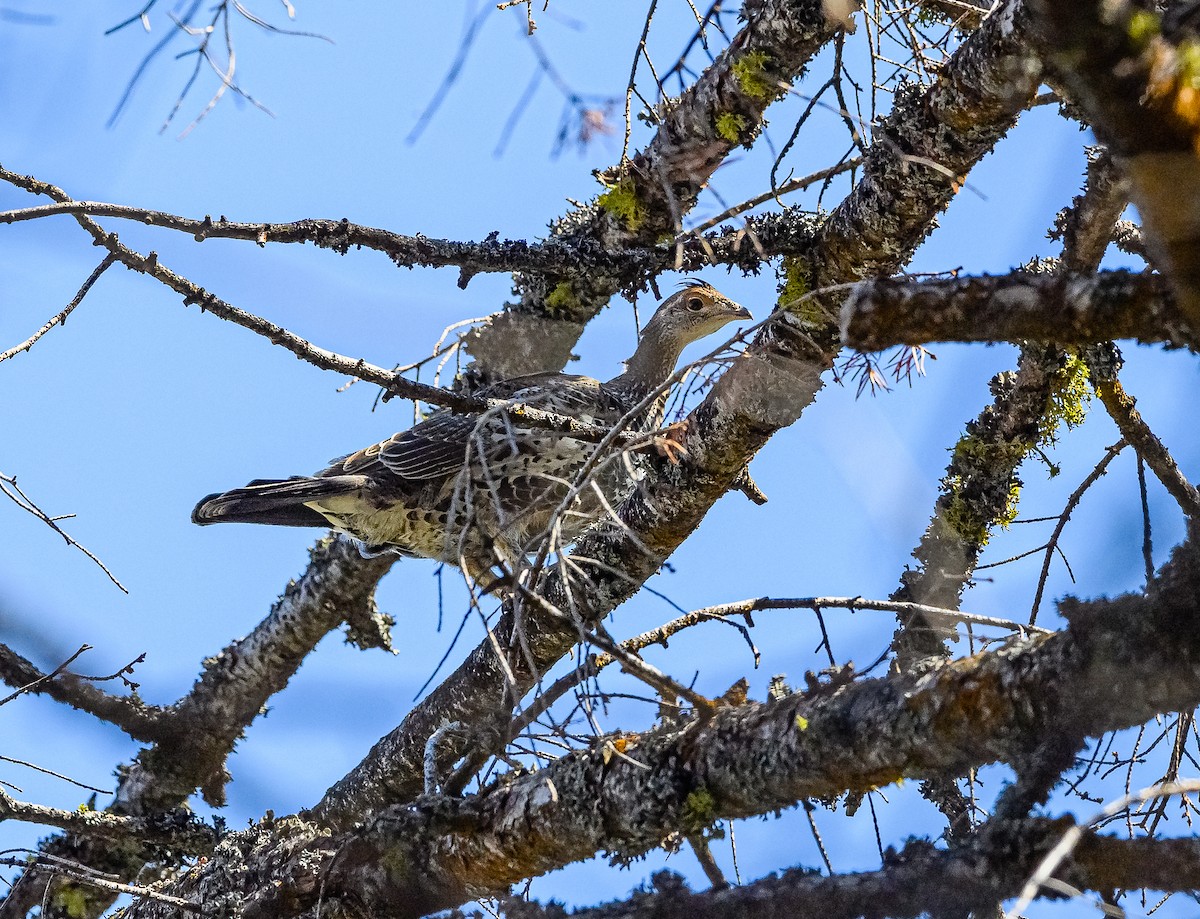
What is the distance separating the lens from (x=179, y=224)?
305 cm

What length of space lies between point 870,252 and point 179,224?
1.94m

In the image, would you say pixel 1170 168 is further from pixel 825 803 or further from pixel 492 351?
pixel 492 351

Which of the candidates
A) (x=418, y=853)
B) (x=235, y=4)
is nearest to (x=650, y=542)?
(x=418, y=853)

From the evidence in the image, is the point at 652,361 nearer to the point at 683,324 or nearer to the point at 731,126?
the point at 683,324

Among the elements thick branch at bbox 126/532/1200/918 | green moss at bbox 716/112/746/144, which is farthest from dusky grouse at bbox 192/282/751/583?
thick branch at bbox 126/532/1200/918

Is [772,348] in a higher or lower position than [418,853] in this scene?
higher

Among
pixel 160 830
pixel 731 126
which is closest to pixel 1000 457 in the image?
pixel 731 126

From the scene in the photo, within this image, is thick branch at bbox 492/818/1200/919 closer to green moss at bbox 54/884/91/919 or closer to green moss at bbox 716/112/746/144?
green moss at bbox 716/112/746/144

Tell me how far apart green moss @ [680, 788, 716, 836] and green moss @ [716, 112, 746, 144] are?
235cm

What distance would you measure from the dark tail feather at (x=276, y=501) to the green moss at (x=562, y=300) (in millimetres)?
1083

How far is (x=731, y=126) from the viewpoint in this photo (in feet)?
12.4

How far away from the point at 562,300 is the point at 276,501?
55.6 inches

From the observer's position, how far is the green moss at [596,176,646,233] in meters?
4.19

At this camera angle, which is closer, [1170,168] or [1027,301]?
[1170,168]
